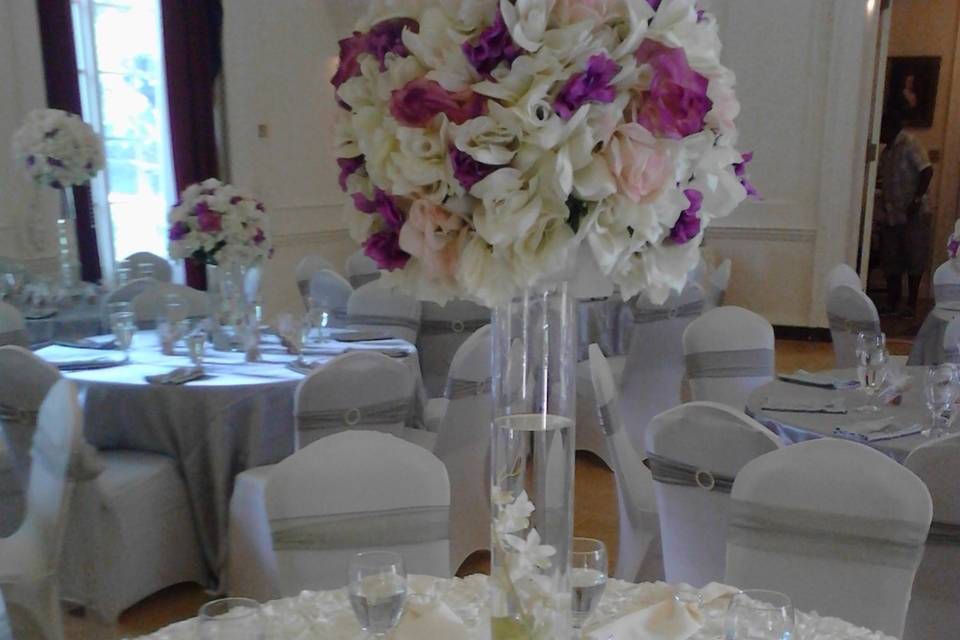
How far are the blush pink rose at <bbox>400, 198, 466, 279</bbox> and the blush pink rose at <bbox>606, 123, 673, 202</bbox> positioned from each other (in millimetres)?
171

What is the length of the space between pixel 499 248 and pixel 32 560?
2.00 m

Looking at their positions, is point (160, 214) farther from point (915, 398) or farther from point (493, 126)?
point (493, 126)

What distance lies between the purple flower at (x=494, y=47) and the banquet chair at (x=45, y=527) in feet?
5.92

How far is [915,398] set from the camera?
8.70 feet

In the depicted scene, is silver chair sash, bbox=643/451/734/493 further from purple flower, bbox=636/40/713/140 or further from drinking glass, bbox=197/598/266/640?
purple flower, bbox=636/40/713/140

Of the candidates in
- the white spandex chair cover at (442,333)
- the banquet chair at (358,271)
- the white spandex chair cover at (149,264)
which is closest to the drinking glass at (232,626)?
the white spandex chair cover at (442,333)

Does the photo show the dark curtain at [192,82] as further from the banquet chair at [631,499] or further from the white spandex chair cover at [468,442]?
the banquet chair at [631,499]

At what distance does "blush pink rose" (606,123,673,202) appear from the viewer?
0.84 metres

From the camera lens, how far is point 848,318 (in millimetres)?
3963

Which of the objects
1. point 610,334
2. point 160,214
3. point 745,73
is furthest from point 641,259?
point 745,73

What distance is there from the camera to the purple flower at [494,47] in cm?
81

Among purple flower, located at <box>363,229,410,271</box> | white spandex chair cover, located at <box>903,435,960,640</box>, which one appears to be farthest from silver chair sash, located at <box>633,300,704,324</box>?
purple flower, located at <box>363,229,410,271</box>

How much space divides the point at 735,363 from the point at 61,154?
333 centimetres

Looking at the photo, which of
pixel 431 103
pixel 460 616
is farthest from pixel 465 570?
pixel 431 103
